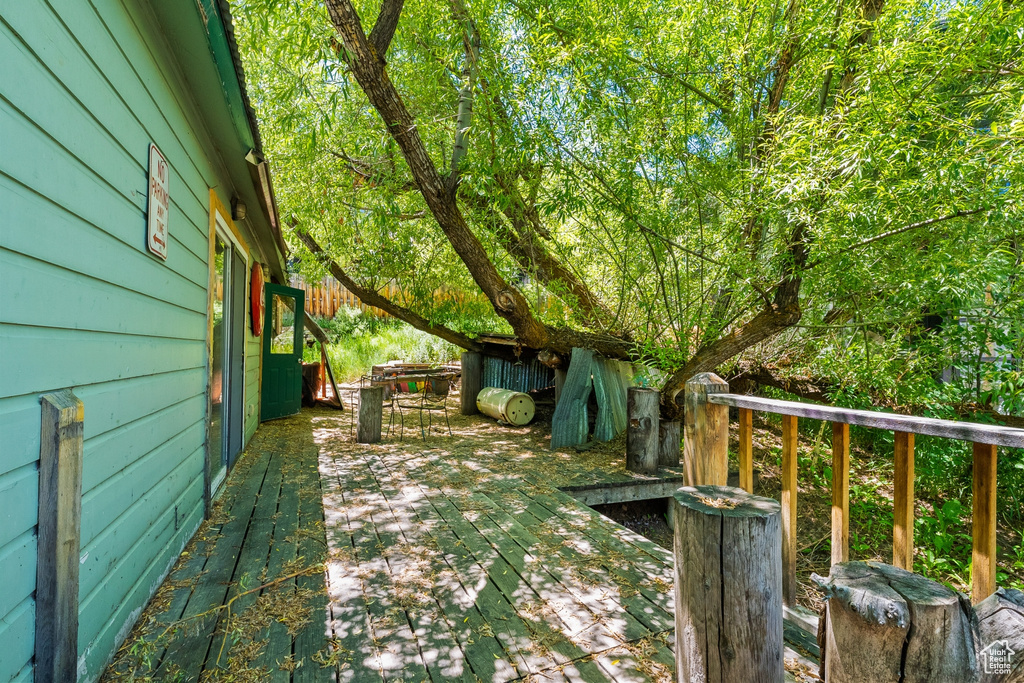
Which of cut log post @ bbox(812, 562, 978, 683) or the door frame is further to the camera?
the door frame

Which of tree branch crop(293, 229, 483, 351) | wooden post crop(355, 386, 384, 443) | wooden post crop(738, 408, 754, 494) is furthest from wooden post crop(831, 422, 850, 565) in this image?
tree branch crop(293, 229, 483, 351)

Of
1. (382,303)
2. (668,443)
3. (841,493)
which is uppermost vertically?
(382,303)

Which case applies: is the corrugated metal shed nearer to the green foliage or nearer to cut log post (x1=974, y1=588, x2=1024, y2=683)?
the green foliage

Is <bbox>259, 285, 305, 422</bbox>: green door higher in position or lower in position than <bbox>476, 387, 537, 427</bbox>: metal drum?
higher

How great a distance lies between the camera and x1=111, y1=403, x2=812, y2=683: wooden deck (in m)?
1.99

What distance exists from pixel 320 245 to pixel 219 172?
443 cm

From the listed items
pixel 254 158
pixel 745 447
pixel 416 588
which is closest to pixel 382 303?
pixel 254 158

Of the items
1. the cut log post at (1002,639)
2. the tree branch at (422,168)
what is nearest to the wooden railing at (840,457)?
the cut log post at (1002,639)

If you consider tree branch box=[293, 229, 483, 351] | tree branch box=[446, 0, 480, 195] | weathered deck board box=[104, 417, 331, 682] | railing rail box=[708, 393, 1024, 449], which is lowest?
weathered deck board box=[104, 417, 331, 682]

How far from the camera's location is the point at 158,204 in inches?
101

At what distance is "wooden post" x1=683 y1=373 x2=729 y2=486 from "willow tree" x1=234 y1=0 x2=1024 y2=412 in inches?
66.2

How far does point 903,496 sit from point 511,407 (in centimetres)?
610

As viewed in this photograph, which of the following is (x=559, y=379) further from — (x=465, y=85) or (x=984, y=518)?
(x=984, y=518)

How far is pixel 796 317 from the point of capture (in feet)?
17.2
